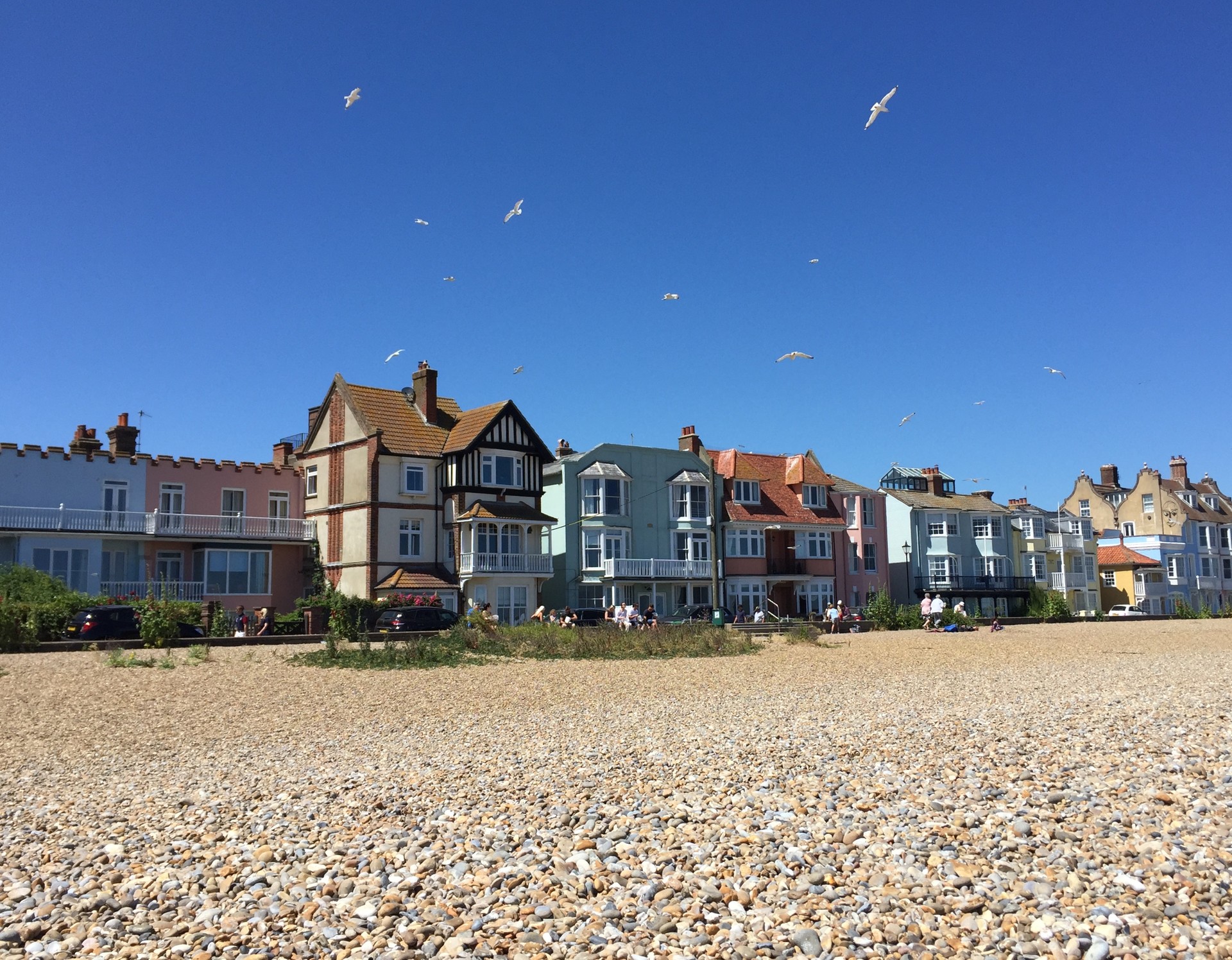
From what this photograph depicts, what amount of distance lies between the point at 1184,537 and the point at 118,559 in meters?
74.0

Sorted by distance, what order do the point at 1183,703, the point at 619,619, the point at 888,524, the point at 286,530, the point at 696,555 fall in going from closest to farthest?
the point at 1183,703 < the point at 619,619 < the point at 286,530 < the point at 696,555 < the point at 888,524

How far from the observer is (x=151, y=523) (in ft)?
129

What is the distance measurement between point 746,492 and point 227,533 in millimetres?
25721

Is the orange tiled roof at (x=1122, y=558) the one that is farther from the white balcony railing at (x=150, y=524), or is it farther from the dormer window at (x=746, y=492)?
the white balcony railing at (x=150, y=524)

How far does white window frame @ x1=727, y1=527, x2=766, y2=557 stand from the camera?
52.2 metres

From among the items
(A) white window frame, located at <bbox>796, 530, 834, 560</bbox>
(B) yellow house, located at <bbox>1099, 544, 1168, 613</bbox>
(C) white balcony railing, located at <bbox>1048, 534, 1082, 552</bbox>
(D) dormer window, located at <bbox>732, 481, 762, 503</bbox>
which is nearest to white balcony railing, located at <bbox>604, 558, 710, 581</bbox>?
(D) dormer window, located at <bbox>732, 481, 762, 503</bbox>

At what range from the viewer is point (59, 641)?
25.7 m

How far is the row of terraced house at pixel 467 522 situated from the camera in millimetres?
39312

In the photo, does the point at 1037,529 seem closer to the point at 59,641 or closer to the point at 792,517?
the point at 792,517

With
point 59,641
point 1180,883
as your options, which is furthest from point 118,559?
point 1180,883

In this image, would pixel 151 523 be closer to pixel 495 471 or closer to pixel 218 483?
pixel 218 483

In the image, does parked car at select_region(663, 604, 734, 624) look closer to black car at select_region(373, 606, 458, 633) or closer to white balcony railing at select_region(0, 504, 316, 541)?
black car at select_region(373, 606, 458, 633)

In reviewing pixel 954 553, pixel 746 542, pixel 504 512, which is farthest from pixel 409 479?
pixel 954 553

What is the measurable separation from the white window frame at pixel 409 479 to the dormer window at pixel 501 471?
2.51 meters
